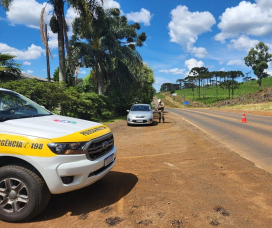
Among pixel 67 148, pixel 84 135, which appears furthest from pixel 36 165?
pixel 84 135

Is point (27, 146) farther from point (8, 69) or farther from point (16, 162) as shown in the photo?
point (8, 69)

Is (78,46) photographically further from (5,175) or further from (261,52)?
(261,52)

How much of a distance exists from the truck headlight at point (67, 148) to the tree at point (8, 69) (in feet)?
32.8

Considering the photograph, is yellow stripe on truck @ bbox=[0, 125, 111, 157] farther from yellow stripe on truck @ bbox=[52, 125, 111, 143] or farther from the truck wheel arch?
the truck wheel arch

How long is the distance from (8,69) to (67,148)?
10.7 meters

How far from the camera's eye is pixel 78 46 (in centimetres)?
1923

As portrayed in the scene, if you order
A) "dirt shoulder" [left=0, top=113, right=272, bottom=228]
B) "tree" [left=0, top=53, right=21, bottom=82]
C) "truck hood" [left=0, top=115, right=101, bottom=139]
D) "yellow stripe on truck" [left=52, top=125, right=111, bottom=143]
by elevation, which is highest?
"tree" [left=0, top=53, right=21, bottom=82]

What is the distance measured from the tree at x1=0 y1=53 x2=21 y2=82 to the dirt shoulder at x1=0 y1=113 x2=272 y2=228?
8.94m

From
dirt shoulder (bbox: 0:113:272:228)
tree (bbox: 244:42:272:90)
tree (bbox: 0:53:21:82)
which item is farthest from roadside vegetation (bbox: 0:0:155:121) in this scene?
tree (bbox: 244:42:272:90)

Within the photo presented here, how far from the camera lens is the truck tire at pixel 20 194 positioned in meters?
2.83

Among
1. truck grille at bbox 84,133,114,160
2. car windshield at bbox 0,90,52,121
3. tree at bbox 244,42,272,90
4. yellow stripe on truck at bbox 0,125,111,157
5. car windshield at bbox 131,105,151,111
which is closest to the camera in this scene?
yellow stripe on truck at bbox 0,125,111,157

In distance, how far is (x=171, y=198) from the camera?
353 cm

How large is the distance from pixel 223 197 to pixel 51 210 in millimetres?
2706

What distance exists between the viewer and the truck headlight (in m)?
2.84
